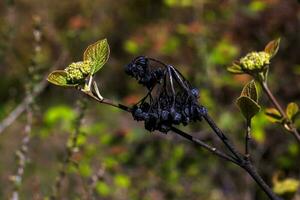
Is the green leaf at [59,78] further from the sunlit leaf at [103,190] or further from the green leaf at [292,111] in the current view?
the sunlit leaf at [103,190]

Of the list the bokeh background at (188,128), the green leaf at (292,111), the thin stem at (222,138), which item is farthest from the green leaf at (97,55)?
the bokeh background at (188,128)

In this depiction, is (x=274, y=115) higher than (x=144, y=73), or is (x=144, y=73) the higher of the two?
(x=274, y=115)

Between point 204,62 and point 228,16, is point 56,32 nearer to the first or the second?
point 228,16

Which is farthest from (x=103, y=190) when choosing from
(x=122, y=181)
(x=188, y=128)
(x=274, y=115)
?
(x=274, y=115)

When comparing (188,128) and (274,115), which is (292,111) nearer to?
(274,115)

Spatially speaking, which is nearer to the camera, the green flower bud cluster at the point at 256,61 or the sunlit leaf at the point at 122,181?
the green flower bud cluster at the point at 256,61

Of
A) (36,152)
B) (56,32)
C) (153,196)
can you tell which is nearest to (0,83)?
(56,32)
